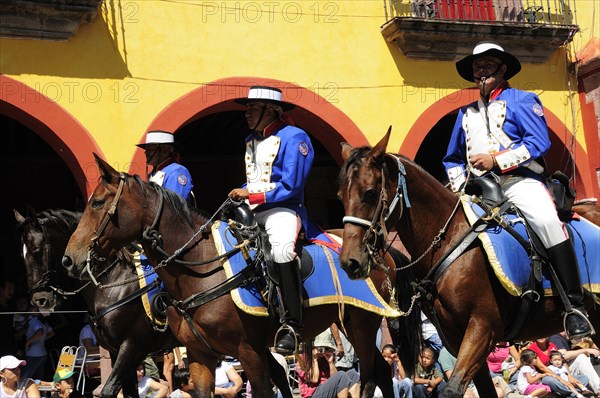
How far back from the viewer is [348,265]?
20.3 ft

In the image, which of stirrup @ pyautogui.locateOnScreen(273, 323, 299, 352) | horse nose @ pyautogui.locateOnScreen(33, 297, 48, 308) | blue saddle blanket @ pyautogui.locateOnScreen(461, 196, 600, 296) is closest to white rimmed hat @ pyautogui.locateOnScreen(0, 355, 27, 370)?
horse nose @ pyautogui.locateOnScreen(33, 297, 48, 308)

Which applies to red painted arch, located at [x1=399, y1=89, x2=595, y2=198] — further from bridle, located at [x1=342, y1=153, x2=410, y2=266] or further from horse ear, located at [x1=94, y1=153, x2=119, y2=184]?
bridle, located at [x1=342, y1=153, x2=410, y2=266]

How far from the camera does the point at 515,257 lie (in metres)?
6.76

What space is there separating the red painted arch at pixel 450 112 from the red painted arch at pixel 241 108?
2.51 feet

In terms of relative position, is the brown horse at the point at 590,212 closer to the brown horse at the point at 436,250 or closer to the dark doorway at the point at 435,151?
the brown horse at the point at 436,250

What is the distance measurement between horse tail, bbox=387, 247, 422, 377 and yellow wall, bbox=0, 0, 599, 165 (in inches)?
194

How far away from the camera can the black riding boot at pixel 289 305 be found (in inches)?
296

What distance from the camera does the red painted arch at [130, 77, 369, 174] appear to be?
515 inches

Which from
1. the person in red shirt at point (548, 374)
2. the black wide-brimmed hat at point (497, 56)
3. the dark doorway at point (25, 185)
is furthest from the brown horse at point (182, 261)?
the dark doorway at point (25, 185)

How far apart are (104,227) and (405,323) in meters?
3.17

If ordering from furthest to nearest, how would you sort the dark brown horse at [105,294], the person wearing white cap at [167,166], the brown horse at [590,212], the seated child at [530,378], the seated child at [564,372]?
the seated child at [564,372]
the seated child at [530,378]
the person wearing white cap at [167,166]
the dark brown horse at [105,294]
the brown horse at [590,212]

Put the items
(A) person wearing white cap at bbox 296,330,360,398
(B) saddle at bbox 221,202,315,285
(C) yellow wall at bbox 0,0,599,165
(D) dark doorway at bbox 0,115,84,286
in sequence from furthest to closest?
(D) dark doorway at bbox 0,115,84,286 → (C) yellow wall at bbox 0,0,599,165 → (A) person wearing white cap at bbox 296,330,360,398 → (B) saddle at bbox 221,202,315,285

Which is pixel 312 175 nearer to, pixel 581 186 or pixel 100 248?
pixel 581 186

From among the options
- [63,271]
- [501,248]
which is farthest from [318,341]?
[501,248]
